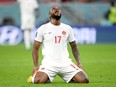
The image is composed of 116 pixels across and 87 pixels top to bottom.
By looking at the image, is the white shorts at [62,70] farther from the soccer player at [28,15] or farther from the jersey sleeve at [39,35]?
the soccer player at [28,15]

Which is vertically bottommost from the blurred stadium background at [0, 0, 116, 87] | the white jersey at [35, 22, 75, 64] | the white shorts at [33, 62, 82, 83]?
the blurred stadium background at [0, 0, 116, 87]

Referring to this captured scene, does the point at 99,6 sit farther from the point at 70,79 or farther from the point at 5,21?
the point at 70,79

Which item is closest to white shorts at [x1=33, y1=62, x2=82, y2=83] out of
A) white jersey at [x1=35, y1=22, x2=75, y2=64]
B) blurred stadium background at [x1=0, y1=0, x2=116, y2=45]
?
white jersey at [x1=35, y1=22, x2=75, y2=64]

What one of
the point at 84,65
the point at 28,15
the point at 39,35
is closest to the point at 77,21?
the point at 28,15

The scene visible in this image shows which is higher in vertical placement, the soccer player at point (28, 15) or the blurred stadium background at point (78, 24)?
Answer: the soccer player at point (28, 15)

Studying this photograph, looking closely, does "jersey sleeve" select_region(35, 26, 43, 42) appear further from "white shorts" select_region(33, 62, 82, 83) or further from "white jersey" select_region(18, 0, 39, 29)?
"white jersey" select_region(18, 0, 39, 29)

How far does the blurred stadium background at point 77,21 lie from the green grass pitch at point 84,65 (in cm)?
91

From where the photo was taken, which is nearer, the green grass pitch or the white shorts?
the white shorts

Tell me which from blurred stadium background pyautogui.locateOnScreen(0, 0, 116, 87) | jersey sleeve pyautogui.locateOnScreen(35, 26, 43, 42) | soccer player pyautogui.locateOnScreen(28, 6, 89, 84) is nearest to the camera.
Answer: soccer player pyautogui.locateOnScreen(28, 6, 89, 84)

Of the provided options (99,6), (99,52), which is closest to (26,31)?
(99,52)

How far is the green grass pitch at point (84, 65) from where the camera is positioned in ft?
38.0

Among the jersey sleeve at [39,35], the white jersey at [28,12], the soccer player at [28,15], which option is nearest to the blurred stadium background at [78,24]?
the soccer player at [28,15]

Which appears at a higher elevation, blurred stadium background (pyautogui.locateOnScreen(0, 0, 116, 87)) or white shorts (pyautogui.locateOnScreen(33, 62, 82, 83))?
white shorts (pyautogui.locateOnScreen(33, 62, 82, 83))

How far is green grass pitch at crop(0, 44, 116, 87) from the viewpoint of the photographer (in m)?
11.6
